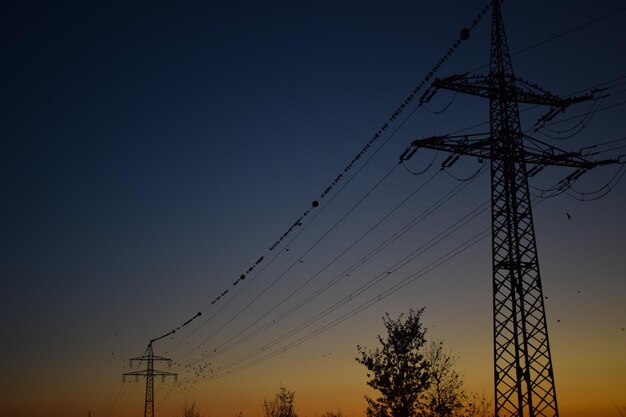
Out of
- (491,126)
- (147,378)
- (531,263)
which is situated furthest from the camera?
(147,378)

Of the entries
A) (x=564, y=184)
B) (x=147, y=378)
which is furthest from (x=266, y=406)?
(x=564, y=184)

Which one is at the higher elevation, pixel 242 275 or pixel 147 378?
pixel 242 275

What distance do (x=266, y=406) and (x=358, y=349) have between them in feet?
147

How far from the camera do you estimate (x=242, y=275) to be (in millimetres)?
40625

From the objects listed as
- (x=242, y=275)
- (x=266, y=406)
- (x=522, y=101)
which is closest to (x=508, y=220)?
(x=522, y=101)

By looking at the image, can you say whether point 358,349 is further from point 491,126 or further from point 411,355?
point 491,126

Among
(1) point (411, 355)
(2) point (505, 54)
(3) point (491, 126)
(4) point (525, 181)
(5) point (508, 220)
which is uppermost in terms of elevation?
(2) point (505, 54)

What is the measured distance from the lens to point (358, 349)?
145ft

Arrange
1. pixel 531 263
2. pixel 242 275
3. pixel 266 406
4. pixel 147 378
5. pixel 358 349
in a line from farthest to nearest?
pixel 266 406 < pixel 147 378 < pixel 358 349 < pixel 242 275 < pixel 531 263

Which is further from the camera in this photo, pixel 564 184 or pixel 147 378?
pixel 147 378

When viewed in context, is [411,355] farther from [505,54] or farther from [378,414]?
[505,54]

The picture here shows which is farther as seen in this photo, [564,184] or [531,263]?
[564,184]

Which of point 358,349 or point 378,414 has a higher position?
point 358,349

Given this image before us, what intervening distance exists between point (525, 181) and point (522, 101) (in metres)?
4.15
